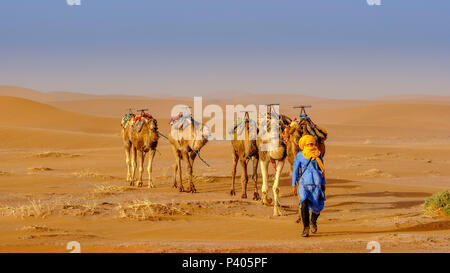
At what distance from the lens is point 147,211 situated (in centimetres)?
1348

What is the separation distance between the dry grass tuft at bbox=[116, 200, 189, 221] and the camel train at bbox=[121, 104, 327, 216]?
7.12ft

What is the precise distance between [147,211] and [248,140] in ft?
11.6

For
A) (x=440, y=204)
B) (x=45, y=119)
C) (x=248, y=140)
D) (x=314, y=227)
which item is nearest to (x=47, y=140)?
(x=45, y=119)

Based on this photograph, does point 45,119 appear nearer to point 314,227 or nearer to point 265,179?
point 265,179

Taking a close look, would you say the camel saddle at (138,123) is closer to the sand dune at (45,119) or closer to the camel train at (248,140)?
the camel train at (248,140)

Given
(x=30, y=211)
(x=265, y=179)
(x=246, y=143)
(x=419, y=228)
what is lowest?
(x=419, y=228)

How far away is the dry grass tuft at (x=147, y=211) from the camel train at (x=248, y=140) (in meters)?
2.17

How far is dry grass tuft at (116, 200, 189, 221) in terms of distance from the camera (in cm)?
1313

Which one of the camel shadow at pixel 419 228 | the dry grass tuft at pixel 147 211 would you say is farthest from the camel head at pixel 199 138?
the camel shadow at pixel 419 228

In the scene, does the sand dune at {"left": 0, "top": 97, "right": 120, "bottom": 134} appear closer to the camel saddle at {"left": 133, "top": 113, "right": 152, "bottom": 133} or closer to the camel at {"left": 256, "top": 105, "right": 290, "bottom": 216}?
the camel saddle at {"left": 133, "top": 113, "right": 152, "bottom": 133}

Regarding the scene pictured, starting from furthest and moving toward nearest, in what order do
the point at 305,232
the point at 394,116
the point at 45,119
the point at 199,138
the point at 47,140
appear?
the point at 394,116 < the point at 45,119 < the point at 47,140 < the point at 199,138 < the point at 305,232
